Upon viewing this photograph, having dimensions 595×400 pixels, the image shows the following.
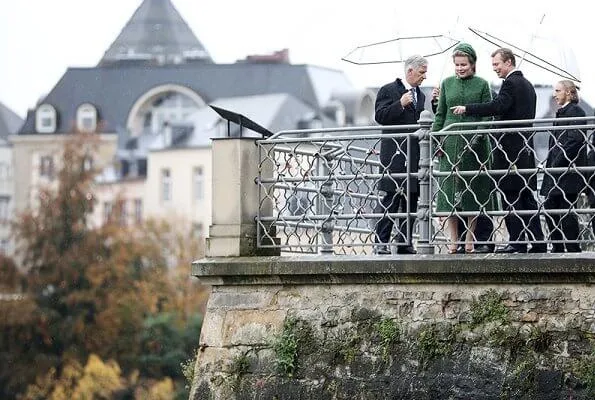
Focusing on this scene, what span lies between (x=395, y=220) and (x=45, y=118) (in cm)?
11323

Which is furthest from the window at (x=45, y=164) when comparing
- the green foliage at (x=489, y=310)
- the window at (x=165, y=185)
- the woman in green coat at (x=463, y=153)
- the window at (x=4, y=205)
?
the green foliage at (x=489, y=310)

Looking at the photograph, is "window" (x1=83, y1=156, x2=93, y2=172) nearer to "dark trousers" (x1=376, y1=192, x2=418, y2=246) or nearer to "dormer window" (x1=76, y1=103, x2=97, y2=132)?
"dormer window" (x1=76, y1=103, x2=97, y2=132)

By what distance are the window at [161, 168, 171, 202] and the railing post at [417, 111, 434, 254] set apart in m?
100

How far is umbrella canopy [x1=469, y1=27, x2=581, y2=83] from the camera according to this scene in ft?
55.4

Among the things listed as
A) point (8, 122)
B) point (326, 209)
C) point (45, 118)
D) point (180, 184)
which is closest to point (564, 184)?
point (326, 209)

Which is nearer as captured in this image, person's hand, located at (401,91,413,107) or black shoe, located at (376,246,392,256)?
black shoe, located at (376,246,392,256)

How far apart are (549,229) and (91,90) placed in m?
112

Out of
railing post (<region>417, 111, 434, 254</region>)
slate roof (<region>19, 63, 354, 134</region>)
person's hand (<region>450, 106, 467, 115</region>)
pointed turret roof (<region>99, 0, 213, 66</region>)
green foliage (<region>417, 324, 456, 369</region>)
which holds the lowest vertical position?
green foliage (<region>417, 324, 456, 369</region>)

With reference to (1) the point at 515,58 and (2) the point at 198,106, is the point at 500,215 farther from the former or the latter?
(2) the point at 198,106

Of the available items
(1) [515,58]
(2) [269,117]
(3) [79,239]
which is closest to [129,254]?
(3) [79,239]

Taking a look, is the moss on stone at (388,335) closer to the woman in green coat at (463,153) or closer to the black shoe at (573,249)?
the woman in green coat at (463,153)

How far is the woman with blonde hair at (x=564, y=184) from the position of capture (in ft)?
48.9

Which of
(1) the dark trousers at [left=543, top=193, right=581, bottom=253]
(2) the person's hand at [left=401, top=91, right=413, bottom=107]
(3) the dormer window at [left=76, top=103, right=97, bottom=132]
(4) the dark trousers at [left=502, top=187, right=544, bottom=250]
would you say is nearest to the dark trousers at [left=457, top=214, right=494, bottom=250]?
(4) the dark trousers at [left=502, top=187, right=544, bottom=250]

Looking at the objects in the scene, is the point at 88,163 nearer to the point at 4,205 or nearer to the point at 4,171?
the point at 4,171
